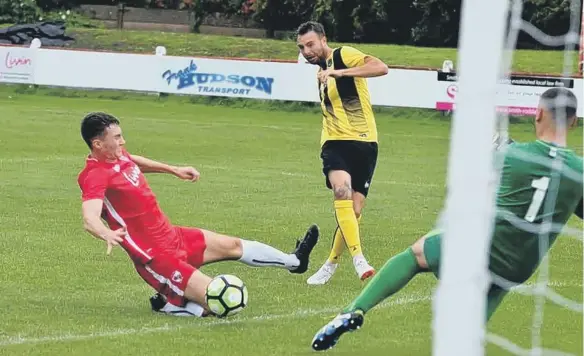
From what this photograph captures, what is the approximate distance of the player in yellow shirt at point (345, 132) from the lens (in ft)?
29.5

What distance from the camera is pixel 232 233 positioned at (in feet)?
37.4

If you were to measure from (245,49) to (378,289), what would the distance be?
32325 millimetres

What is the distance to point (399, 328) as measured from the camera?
7.56 m

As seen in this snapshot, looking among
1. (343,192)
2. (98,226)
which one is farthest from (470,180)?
(343,192)

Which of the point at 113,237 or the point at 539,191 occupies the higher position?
the point at 539,191

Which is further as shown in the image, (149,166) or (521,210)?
(149,166)

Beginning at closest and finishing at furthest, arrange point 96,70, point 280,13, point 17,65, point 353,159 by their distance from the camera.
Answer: point 353,159, point 96,70, point 17,65, point 280,13

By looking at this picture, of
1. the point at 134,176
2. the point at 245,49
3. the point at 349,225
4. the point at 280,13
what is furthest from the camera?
the point at 280,13

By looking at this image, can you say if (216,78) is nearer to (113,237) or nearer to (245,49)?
(245,49)

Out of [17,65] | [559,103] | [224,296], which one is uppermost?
[559,103]

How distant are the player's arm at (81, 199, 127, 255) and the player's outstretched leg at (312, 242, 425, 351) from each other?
1305mm

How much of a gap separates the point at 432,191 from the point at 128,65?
47.7ft

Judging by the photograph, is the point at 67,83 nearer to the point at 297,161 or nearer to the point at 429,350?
the point at 297,161

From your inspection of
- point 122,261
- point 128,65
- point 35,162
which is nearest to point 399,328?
point 122,261
